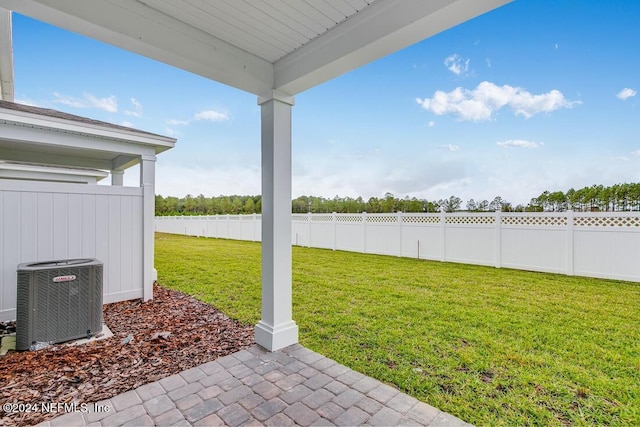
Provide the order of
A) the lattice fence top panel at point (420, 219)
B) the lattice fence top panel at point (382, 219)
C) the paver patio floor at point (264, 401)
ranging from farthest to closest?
the lattice fence top panel at point (382, 219)
the lattice fence top panel at point (420, 219)
the paver patio floor at point (264, 401)

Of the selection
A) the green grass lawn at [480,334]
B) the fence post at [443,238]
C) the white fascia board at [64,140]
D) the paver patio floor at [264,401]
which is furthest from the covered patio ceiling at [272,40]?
the fence post at [443,238]

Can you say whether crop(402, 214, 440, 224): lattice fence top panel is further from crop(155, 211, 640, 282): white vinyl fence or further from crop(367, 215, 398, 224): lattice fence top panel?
crop(367, 215, 398, 224): lattice fence top panel

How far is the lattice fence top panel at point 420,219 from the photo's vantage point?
881 centimetres

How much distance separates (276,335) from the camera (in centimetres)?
288

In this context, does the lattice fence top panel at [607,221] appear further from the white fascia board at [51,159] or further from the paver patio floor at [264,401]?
the white fascia board at [51,159]

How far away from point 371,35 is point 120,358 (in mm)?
3538

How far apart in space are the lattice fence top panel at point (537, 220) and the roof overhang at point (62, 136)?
309 inches

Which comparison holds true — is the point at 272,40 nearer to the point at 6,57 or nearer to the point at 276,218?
the point at 276,218

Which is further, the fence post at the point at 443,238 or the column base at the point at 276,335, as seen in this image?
the fence post at the point at 443,238

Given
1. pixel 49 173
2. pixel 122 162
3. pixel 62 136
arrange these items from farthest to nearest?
pixel 49 173 → pixel 122 162 → pixel 62 136

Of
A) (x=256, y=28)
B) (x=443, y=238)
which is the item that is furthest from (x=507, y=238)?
(x=256, y=28)

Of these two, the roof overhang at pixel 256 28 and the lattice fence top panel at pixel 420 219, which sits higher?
the roof overhang at pixel 256 28

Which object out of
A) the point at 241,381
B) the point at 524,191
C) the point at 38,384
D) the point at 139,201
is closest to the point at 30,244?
the point at 139,201

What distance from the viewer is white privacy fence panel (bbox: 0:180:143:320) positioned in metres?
3.60
